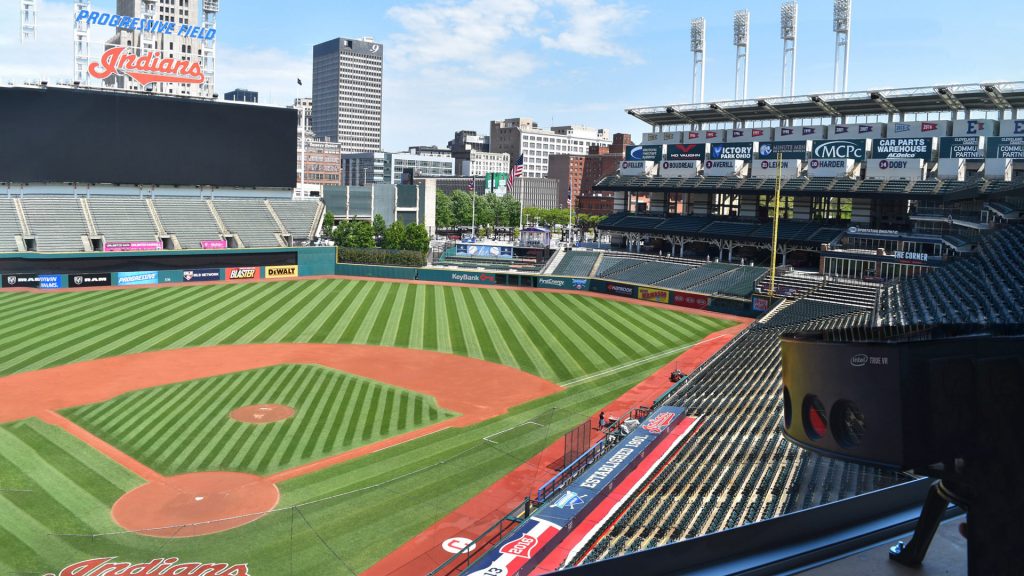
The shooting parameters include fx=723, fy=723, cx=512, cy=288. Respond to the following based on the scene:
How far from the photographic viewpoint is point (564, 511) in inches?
574

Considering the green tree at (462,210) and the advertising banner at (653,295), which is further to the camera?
the green tree at (462,210)

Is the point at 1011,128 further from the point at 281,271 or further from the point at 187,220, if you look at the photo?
the point at 187,220

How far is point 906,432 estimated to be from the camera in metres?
3.32

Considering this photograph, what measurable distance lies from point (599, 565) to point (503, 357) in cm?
3058

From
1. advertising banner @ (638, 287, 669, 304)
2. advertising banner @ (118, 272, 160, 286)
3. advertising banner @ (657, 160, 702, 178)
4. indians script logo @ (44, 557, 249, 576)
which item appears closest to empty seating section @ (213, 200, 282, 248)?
advertising banner @ (118, 272, 160, 286)

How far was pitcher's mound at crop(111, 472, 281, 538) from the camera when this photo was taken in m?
16.2

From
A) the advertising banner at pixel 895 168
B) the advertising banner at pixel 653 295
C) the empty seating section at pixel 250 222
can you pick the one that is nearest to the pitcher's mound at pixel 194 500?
the advertising banner at pixel 653 295

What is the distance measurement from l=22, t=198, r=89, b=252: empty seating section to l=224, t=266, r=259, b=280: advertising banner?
30.8ft

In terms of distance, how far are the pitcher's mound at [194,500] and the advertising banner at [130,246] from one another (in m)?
37.9

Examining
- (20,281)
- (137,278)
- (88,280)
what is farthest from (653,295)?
(20,281)

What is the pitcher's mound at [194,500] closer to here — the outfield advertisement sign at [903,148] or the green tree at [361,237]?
the outfield advertisement sign at [903,148]

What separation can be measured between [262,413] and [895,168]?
46.4 m

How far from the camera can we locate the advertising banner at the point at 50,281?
151ft

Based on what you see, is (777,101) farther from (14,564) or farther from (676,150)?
(14,564)
